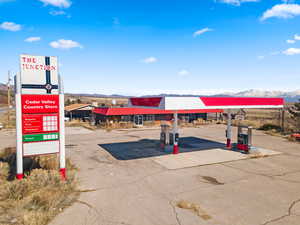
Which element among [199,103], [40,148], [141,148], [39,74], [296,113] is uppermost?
[39,74]

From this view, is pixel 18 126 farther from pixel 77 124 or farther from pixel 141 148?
pixel 77 124

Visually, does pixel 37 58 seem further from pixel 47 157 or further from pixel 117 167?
pixel 117 167

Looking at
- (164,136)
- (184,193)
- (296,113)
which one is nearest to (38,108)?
(184,193)

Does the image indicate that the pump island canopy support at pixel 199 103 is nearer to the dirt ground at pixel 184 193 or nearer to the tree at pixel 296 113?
the dirt ground at pixel 184 193

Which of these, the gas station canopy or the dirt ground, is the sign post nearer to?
the dirt ground

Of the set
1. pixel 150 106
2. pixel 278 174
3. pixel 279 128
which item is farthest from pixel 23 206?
pixel 279 128

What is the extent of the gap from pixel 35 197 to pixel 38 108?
409 centimetres

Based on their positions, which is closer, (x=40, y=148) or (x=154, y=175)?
(x=40, y=148)

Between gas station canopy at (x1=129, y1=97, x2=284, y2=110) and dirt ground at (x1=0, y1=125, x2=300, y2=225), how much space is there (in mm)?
3665

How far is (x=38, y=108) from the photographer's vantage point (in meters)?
10.0

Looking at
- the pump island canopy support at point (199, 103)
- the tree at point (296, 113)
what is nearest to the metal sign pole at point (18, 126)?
the pump island canopy support at point (199, 103)

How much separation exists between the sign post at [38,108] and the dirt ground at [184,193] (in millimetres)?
2571

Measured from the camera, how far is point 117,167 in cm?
1281

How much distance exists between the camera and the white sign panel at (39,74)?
31.7 feet
